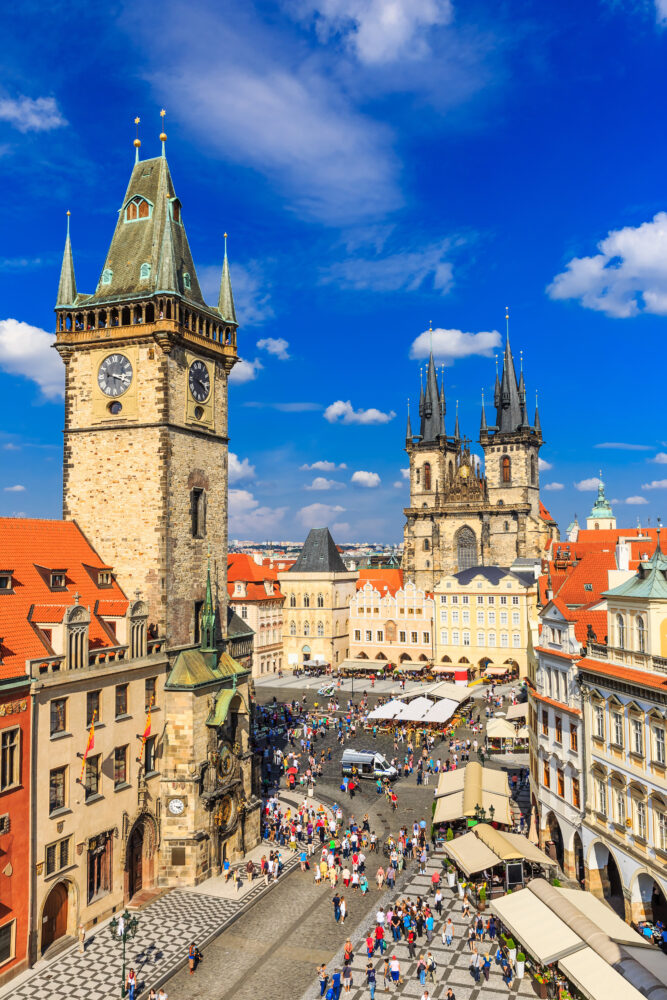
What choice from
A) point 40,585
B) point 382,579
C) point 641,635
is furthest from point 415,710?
point 382,579

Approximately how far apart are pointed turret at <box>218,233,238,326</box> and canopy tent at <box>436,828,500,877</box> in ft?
90.2

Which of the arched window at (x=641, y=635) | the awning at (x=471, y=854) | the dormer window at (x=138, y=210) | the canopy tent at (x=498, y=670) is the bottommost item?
the canopy tent at (x=498, y=670)

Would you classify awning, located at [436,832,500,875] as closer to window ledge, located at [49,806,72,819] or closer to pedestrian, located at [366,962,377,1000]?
pedestrian, located at [366,962,377,1000]

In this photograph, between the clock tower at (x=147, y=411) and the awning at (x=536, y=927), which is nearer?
the awning at (x=536, y=927)

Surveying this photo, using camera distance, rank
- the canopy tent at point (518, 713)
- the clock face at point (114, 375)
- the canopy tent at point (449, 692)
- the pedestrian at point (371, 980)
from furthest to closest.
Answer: the canopy tent at point (449, 692) < the canopy tent at point (518, 713) < the clock face at point (114, 375) < the pedestrian at point (371, 980)

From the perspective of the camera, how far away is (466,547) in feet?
374

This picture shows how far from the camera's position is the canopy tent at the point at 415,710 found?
61862mm

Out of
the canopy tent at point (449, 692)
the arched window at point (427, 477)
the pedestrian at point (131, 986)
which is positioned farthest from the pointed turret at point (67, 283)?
the arched window at point (427, 477)

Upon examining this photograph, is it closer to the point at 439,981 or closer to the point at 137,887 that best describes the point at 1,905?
the point at 137,887

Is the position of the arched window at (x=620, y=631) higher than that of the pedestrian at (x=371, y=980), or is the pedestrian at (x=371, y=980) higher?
the arched window at (x=620, y=631)

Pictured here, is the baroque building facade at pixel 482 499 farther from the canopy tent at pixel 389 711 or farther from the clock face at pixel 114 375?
the clock face at pixel 114 375

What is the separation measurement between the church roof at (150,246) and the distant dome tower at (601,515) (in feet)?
399

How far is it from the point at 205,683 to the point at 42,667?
929 centimetres

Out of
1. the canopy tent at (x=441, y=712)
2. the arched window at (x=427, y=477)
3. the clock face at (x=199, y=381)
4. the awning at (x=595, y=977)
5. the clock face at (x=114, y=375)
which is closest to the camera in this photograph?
the awning at (x=595, y=977)
